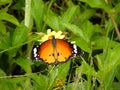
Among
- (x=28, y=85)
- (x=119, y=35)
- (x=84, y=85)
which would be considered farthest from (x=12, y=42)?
(x=119, y=35)

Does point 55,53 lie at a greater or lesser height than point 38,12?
lesser

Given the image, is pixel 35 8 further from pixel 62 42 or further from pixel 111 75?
pixel 111 75

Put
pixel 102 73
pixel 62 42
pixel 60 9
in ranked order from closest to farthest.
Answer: pixel 102 73 < pixel 62 42 < pixel 60 9

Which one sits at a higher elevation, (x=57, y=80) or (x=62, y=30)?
(x=62, y=30)

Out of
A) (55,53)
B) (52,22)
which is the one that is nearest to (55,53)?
(55,53)

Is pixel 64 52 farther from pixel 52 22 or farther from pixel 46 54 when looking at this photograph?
pixel 52 22

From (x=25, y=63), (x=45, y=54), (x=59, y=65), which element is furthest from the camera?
(x=25, y=63)

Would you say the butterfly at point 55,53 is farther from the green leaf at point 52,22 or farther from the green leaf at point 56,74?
the green leaf at point 52,22

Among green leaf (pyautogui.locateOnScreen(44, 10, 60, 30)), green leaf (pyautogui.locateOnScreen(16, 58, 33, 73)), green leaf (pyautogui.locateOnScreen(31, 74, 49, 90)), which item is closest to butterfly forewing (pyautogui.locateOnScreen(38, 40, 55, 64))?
green leaf (pyautogui.locateOnScreen(31, 74, 49, 90))
